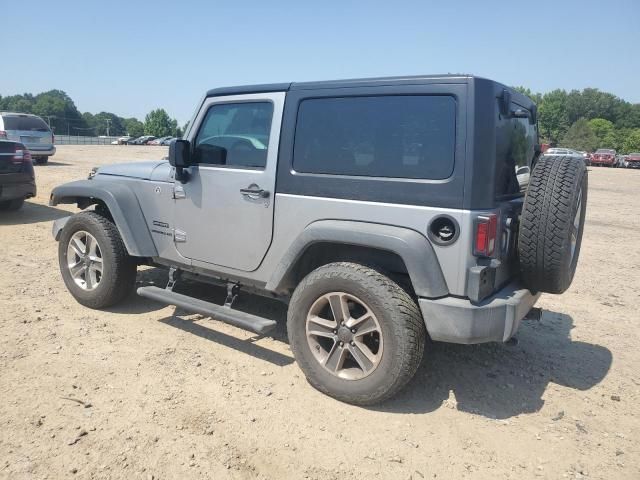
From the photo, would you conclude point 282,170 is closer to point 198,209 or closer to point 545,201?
point 198,209

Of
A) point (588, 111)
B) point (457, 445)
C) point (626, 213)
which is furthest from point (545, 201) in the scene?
point (588, 111)

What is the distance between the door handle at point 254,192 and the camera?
138 inches

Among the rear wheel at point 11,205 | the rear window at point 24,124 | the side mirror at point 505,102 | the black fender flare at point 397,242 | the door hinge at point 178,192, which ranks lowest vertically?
the rear wheel at point 11,205

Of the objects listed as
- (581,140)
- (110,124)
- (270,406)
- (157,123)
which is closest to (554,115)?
(581,140)

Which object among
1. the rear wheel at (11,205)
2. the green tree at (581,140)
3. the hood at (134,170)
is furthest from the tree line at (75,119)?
the hood at (134,170)

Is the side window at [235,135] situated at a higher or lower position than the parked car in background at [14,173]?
higher

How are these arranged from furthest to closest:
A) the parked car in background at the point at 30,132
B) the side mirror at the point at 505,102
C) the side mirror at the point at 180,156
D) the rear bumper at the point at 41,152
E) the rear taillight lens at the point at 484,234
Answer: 1. the rear bumper at the point at 41,152
2. the parked car in background at the point at 30,132
3. the side mirror at the point at 180,156
4. the side mirror at the point at 505,102
5. the rear taillight lens at the point at 484,234

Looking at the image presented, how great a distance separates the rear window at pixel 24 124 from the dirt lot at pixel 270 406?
1357 cm

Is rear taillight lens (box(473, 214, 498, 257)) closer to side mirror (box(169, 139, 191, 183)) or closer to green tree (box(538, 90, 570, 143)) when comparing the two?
side mirror (box(169, 139, 191, 183))

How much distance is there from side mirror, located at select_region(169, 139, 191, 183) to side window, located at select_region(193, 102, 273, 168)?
0.30 feet

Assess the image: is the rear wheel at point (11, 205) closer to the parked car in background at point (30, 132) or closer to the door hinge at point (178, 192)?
the door hinge at point (178, 192)

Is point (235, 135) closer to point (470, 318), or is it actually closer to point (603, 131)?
point (470, 318)

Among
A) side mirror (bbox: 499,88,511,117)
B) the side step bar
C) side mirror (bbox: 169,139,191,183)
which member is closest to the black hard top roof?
side mirror (bbox: 499,88,511,117)

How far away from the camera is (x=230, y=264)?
3787 mm
